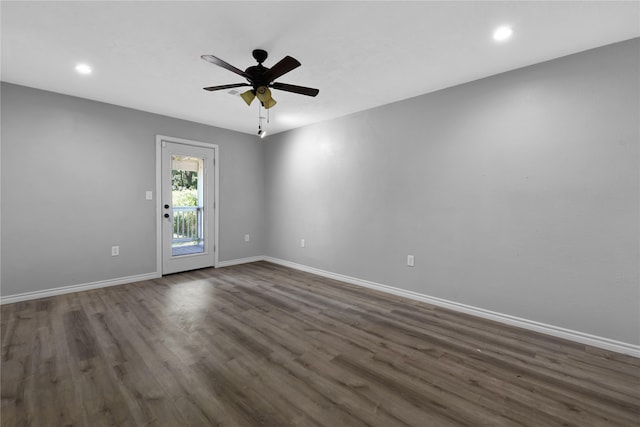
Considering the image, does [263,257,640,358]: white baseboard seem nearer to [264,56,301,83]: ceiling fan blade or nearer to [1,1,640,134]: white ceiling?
[1,1,640,134]: white ceiling

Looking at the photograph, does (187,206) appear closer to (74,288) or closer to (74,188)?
(74,188)

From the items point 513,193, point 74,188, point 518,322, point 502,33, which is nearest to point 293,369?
point 518,322

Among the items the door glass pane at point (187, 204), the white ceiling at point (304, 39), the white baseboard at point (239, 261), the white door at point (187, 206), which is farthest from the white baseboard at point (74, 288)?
the white ceiling at point (304, 39)

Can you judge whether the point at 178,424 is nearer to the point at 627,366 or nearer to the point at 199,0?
the point at 199,0

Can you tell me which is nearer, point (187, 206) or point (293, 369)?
point (293, 369)

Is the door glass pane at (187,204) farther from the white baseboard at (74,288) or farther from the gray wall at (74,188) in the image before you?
the white baseboard at (74,288)

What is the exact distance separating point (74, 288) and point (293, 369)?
3507mm

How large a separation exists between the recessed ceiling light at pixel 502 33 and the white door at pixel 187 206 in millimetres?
4369

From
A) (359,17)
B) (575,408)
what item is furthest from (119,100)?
(575,408)

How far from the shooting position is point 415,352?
7.45ft

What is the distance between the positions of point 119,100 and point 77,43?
1.53 meters

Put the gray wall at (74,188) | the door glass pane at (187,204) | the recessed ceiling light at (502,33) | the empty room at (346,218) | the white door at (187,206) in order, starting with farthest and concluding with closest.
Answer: the door glass pane at (187,204)
the white door at (187,206)
the gray wall at (74,188)
the recessed ceiling light at (502,33)
the empty room at (346,218)

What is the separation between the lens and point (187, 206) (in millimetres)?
4762

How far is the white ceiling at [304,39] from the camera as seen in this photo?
1938 millimetres
